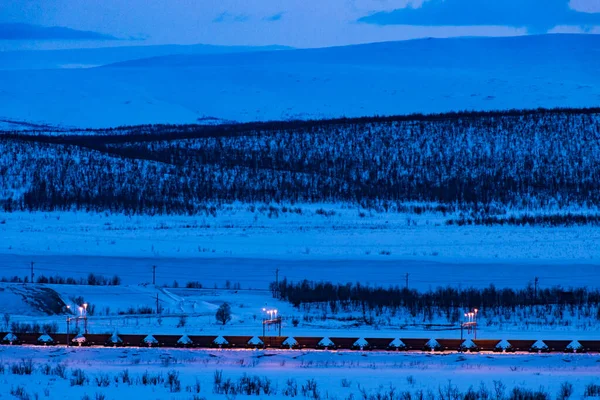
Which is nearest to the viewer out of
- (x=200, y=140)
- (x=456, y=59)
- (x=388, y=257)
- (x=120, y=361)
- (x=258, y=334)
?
(x=120, y=361)

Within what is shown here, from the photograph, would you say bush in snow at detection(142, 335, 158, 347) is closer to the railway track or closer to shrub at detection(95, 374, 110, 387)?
the railway track

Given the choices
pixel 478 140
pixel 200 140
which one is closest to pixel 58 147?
pixel 200 140

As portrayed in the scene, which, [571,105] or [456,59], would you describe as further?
[456,59]

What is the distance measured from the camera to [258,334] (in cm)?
1633

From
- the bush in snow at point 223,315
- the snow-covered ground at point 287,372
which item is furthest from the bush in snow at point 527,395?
the bush in snow at point 223,315

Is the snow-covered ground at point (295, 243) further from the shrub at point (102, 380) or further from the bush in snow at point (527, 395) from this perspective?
the bush in snow at point (527, 395)

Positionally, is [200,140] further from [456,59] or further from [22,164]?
[456,59]

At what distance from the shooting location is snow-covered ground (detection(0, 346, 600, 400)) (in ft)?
38.9

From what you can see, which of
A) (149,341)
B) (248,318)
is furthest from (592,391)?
(248,318)

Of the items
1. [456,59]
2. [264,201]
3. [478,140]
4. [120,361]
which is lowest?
[120,361]

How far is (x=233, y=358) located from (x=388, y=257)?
1123 cm

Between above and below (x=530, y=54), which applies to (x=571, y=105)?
below

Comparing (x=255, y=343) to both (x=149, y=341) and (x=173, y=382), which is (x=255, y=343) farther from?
(x=173, y=382)

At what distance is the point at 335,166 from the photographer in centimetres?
4656
